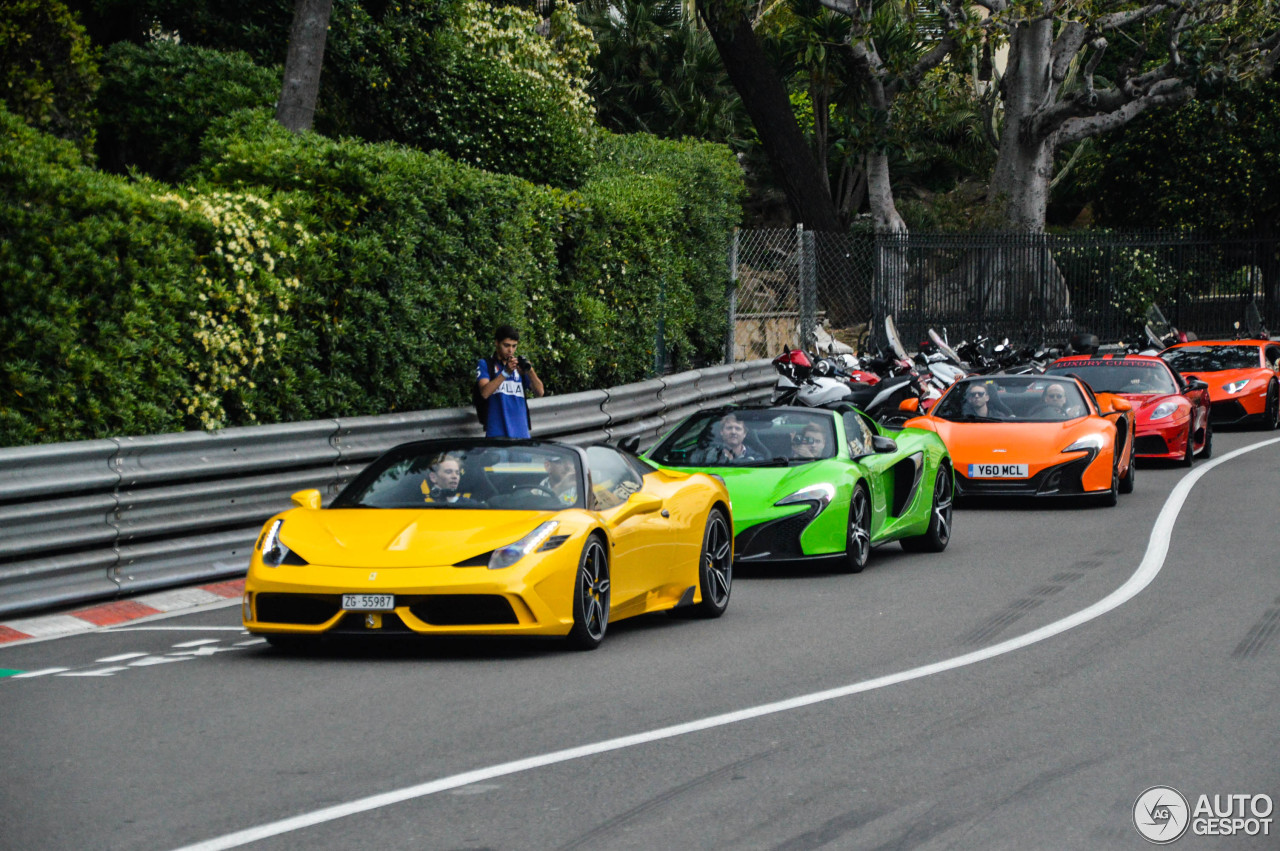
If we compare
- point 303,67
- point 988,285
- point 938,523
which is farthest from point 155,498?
point 988,285

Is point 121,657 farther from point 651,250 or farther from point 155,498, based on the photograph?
point 651,250

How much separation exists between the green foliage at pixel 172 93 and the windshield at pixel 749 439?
8.21 metres

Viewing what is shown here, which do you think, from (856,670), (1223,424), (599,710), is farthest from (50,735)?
(1223,424)

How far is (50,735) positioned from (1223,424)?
24.0m

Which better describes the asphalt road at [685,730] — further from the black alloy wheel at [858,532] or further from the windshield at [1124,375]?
the windshield at [1124,375]

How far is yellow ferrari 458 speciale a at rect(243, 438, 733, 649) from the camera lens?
865 centimetres

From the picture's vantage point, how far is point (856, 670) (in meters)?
8.74

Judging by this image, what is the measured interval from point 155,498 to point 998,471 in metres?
Result: 8.92

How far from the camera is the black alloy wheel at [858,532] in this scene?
42.1ft

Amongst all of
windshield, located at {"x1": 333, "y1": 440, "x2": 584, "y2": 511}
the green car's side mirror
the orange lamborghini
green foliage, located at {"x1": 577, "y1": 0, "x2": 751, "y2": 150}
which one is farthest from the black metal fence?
windshield, located at {"x1": 333, "y1": 440, "x2": 584, "y2": 511}

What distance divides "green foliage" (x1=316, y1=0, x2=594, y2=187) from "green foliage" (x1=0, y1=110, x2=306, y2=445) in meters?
9.34

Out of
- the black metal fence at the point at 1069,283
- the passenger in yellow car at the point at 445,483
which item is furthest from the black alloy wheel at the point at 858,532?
the black metal fence at the point at 1069,283

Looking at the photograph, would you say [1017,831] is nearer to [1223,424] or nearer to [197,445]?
[197,445]

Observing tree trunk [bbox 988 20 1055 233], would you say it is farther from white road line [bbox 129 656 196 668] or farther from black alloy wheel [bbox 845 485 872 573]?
white road line [bbox 129 656 196 668]
